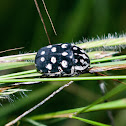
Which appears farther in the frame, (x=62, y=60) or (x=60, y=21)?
(x=60, y=21)

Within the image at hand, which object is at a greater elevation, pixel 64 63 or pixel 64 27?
pixel 64 27

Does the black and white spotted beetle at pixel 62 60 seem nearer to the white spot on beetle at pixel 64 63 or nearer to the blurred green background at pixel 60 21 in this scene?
the white spot on beetle at pixel 64 63

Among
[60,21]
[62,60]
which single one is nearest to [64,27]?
[60,21]

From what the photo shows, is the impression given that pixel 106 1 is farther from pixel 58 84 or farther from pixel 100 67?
pixel 100 67

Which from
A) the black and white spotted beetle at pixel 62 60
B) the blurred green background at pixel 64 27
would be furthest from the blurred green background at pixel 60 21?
the black and white spotted beetle at pixel 62 60

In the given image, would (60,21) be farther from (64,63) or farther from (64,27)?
(64,63)
